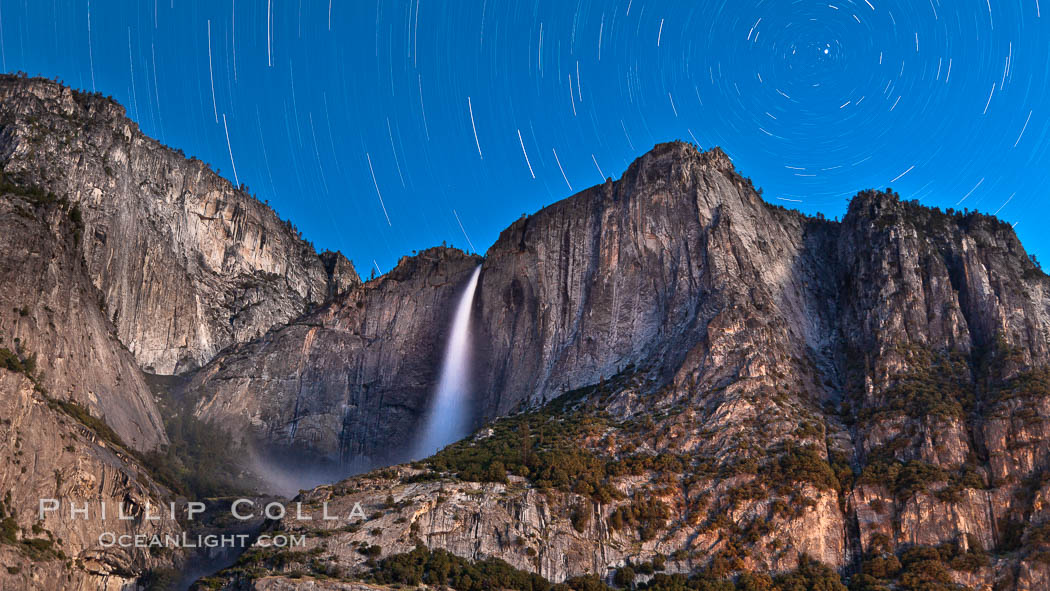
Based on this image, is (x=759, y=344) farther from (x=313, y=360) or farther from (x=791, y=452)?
(x=313, y=360)

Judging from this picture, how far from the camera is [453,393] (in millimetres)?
124188

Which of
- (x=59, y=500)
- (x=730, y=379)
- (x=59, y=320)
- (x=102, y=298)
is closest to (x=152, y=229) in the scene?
(x=102, y=298)

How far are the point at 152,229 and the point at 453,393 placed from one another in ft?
147

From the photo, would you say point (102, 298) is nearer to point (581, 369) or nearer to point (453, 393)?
point (453, 393)

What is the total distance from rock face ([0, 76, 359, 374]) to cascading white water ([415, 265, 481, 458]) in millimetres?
30859

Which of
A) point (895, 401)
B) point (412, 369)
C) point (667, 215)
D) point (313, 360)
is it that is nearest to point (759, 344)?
point (895, 401)

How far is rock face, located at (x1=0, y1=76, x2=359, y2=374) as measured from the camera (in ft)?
407

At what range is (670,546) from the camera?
80938 millimetres

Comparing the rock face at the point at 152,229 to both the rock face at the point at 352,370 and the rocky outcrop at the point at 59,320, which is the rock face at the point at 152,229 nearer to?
the rock face at the point at 352,370

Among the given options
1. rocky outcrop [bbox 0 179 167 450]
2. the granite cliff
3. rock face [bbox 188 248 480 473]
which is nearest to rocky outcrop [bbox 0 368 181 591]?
the granite cliff

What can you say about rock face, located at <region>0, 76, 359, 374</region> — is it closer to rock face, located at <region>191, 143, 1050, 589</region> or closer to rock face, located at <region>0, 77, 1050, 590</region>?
rock face, located at <region>0, 77, 1050, 590</region>

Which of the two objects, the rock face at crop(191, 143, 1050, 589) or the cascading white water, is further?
the cascading white water

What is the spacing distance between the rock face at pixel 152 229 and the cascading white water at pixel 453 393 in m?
30.9

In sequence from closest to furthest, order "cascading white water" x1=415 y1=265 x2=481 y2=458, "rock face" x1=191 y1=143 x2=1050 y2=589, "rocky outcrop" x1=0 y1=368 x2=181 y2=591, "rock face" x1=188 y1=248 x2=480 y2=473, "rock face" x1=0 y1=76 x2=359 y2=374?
"rocky outcrop" x1=0 y1=368 x2=181 y2=591 < "rock face" x1=191 y1=143 x2=1050 y2=589 < "cascading white water" x1=415 y1=265 x2=481 y2=458 < "rock face" x1=0 y1=76 x2=359 y2=374 < "rock face" x1=188 y1=248 x2=480 y2=473
